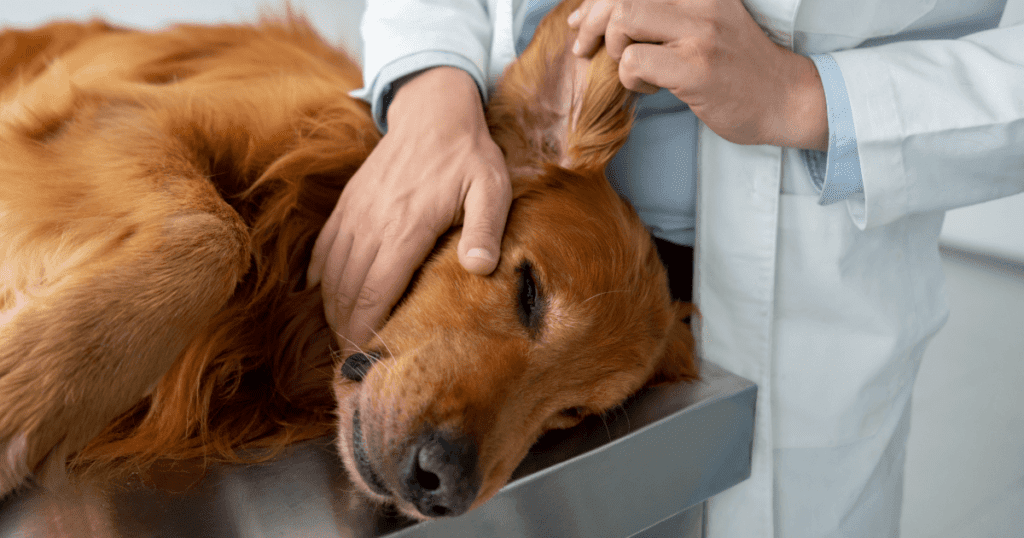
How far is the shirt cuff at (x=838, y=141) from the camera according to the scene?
1.09 metres

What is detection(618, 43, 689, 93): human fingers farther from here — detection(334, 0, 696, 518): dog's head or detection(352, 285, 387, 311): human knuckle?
detection(352, 285, 387, 311): human knuckle

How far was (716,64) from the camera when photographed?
1013mm

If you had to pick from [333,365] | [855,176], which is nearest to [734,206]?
[855,176]

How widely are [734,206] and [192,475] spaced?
112 centimetres

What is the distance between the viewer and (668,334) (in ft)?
4.38

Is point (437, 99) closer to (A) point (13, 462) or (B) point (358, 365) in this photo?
(B) point (358, 365)

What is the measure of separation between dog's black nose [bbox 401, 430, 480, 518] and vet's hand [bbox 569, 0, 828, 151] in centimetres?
68

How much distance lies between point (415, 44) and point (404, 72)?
0.07 meters

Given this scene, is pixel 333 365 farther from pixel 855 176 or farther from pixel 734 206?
pixel 855 176

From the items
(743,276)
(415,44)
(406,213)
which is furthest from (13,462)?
(743,276)

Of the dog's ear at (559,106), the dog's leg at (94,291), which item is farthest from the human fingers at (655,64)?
the dog's leg at (94,291)

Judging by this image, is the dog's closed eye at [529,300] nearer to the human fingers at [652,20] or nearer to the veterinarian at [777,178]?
the veterinarian at [777,178]

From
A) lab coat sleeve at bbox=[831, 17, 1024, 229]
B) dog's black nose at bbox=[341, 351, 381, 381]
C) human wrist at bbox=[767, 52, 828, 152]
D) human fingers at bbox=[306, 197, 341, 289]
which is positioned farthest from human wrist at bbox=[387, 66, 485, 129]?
lab coat sleeve at bbox=[831, 17, 1024, 229]

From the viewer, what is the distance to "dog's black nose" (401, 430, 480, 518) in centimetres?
86
